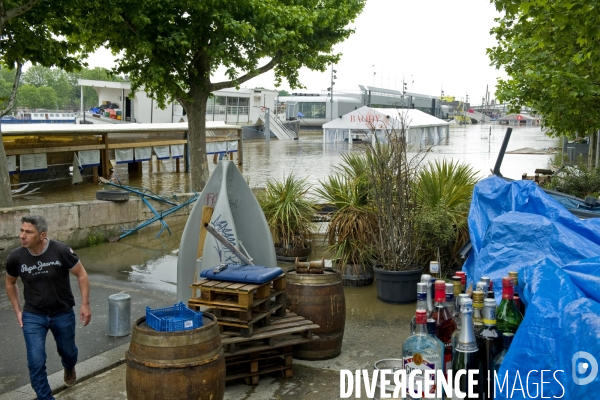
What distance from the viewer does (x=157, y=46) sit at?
58.4ft

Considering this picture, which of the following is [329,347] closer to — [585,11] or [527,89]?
[585,11]

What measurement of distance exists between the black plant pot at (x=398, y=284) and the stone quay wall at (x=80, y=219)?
6284 millimetres

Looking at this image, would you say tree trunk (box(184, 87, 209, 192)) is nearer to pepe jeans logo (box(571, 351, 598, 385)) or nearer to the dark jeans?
the dark jeans

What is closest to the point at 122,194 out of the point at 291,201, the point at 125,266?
the point at 125,266

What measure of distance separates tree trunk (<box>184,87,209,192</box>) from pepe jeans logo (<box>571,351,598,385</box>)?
16172 millimetres

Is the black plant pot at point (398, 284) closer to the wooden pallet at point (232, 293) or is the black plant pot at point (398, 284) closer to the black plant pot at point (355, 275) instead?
the black plant pot at point (355, 275)

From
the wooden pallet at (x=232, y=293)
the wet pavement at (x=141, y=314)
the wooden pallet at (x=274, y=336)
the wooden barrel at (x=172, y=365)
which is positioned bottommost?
the wet pavement at (x=141, y=314)

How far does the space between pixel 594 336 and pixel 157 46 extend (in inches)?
637

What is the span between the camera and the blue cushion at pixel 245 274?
5859 millimetres

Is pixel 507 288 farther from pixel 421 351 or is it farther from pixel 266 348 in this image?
pixel 266 348

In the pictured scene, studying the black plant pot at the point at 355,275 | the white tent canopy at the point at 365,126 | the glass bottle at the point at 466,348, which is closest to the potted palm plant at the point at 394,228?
the black plant pot at the point at 355,275

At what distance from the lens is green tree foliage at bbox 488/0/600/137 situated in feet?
28.3

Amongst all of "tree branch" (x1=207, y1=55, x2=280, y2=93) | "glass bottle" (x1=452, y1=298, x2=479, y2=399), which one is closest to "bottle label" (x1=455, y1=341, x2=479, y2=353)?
"glass bottle" (x1=452, y1=298, x2=479, y2=399)

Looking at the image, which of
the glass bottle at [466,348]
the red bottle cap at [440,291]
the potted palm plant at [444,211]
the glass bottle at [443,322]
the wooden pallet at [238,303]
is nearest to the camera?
the glass bottle at [466,348]
